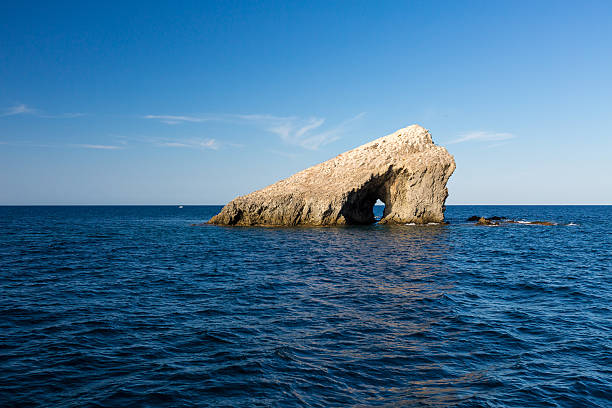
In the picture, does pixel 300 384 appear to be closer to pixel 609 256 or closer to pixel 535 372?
pixel 535 372

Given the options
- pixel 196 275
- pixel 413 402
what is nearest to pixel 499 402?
pixel 413 402

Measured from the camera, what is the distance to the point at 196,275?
20094 millimetres

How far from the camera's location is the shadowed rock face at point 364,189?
168 feet

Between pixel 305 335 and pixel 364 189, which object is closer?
pixel 305 335

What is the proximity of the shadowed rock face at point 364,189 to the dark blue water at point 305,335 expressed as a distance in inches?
1147

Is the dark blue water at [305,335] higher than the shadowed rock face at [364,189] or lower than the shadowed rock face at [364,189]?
lower

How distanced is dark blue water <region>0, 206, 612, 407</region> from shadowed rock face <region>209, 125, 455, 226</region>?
29.1 meters

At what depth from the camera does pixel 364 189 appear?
53.0 metres

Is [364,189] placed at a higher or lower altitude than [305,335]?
higher

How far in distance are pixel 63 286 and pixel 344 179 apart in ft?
129

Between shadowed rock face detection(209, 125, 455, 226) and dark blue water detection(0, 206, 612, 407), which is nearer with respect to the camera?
dark blue water detection(0, 206, 612, 407)

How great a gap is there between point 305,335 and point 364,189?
1708 inches

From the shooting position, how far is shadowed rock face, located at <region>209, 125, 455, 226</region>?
51.2m

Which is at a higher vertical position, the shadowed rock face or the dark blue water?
the shadowed rock face
